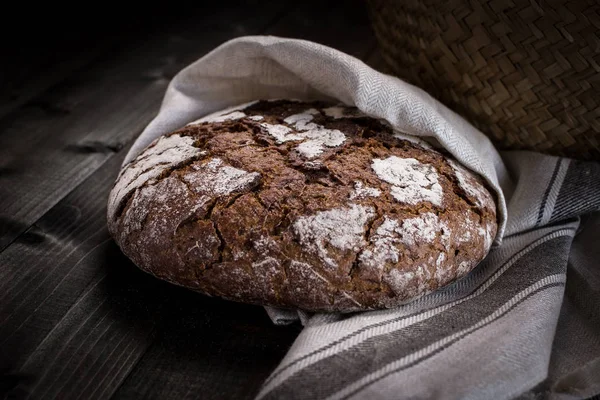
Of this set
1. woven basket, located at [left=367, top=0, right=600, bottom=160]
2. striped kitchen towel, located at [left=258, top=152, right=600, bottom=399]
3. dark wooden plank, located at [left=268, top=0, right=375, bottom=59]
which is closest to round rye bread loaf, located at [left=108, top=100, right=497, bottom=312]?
striped kitchen towel, located at [left=258, top=152, right=600, bottom=399]

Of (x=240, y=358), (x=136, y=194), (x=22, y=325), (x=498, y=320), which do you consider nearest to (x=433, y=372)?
(x=498, y=320)

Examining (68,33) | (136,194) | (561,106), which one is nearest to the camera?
(136,194)

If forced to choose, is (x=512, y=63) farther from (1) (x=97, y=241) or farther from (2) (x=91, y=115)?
(2) (x=91, y=115)

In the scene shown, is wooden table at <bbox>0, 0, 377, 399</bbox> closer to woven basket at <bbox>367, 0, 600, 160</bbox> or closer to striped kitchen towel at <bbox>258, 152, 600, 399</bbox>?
striped kitchen towel at <bbox>258, 152, 600, 399</bbox>

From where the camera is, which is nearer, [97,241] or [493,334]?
[493,334]

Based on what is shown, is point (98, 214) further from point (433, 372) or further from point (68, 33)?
point (68, 33)

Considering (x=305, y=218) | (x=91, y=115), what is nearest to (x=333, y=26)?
(x=91, y=115)

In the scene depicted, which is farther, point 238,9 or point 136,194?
point 238,9
